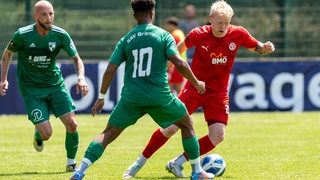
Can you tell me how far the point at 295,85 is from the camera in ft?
72.3

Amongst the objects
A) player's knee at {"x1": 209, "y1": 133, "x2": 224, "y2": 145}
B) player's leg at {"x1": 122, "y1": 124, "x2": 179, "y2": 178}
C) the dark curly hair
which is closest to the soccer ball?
player's knee at {"x1": 209, "y1": 133, "x2": 224, "y2": 145}

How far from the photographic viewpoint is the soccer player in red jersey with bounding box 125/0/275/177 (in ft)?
35.3

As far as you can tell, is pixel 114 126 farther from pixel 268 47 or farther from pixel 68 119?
pixel 268 47

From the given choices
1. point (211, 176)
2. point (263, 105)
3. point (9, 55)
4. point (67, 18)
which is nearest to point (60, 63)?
point (67, 18)

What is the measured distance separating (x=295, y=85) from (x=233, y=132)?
5204 mm

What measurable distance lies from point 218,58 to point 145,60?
183 centimetres

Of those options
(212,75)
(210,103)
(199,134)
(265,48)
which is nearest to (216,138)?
(210,103)

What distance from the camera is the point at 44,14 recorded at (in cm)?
1117

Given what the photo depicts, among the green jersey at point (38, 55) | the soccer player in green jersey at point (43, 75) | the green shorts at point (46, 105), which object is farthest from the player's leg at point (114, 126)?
the green jersey at point (38, 55)

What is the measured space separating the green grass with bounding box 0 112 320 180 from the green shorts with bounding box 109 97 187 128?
1.32 meters

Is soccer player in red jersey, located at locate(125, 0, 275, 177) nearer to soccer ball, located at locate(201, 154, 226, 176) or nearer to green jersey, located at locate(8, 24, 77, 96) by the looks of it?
soccer ball, located at locate(201, 154, 226, 176)

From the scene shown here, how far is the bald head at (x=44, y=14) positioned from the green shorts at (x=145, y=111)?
2.21 meters

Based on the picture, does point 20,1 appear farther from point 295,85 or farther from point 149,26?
point 149,26

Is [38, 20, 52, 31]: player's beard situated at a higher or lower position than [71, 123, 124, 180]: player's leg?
higher
